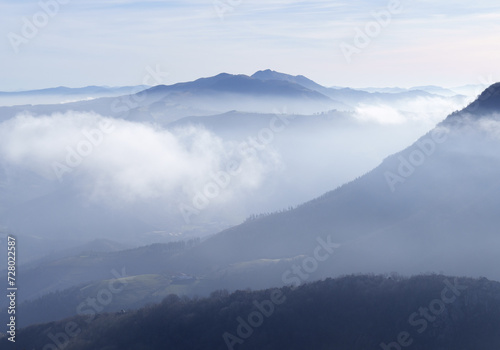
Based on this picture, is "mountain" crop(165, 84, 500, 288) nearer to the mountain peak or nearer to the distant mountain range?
the mountain peak

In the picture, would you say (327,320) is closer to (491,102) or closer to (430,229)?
(430,229)

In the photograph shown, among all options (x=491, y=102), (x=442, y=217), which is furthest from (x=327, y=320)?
(x=491, y=102)

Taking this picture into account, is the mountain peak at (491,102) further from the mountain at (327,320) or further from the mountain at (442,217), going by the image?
the mountain at (327,320)

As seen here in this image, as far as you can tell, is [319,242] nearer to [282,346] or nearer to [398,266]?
[398,266]

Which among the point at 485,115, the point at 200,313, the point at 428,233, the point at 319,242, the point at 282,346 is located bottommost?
the point at 282,346

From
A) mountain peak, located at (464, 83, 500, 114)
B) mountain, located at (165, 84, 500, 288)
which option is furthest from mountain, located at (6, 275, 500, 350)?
mountain peak, located at (464, 83, 500, 114)

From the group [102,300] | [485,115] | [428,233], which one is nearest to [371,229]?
[428,233]

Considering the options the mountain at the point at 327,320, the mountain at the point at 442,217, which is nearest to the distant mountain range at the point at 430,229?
the mountain at the point at 442,217

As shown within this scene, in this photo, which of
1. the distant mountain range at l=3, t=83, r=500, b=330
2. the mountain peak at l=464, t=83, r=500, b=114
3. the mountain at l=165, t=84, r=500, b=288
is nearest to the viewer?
the mountain at l=165, t=84, r=500, b=288
